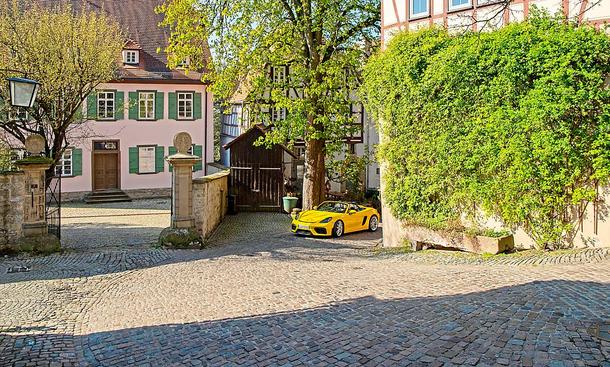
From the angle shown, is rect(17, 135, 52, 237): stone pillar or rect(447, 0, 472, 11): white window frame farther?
rect(17, 135, 52, 237): stone pillar

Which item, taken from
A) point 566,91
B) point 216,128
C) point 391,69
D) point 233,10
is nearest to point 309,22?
point 233,10

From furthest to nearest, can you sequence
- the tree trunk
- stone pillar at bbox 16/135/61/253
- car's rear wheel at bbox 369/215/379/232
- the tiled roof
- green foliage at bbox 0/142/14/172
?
the tiled roof, the tree trunk, car's rear wheel at bbox 369/215/379/232, green foliage at bbox 0/142/14/172, stone pillar at bbox 16/135/61/253

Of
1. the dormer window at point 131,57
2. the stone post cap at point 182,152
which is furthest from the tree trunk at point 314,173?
the dormer window at point 131,57

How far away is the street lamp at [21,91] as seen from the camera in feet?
28.2

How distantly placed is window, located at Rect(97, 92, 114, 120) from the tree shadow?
23693 millimetres

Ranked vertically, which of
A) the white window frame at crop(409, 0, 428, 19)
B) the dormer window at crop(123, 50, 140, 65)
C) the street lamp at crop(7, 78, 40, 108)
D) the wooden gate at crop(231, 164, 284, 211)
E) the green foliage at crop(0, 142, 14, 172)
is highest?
the dormer window at crop(123, 50, 140, 65)

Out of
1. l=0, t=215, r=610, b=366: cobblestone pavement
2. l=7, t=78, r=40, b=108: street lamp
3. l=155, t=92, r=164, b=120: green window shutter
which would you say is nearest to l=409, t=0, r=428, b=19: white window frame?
l=0, t=215, r=610, b=366: cobblestone pavement

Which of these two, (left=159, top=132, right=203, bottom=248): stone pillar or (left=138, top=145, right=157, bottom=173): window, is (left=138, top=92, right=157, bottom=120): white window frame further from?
(left=159, top=132, right=203, bottom=248): stone pillar

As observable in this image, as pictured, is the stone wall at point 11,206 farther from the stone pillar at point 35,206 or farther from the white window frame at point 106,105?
the white window frame at point 106,105

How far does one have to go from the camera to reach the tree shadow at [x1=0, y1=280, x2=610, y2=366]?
19.4 feet

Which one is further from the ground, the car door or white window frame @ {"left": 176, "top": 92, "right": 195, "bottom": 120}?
white window frame @ {"left": 176, "top": 92, "right": 195, "bottom": 120}

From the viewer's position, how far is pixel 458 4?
1419cm

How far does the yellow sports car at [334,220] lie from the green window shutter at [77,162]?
15.0 metres

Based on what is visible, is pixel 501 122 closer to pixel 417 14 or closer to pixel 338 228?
pixel 417 14
